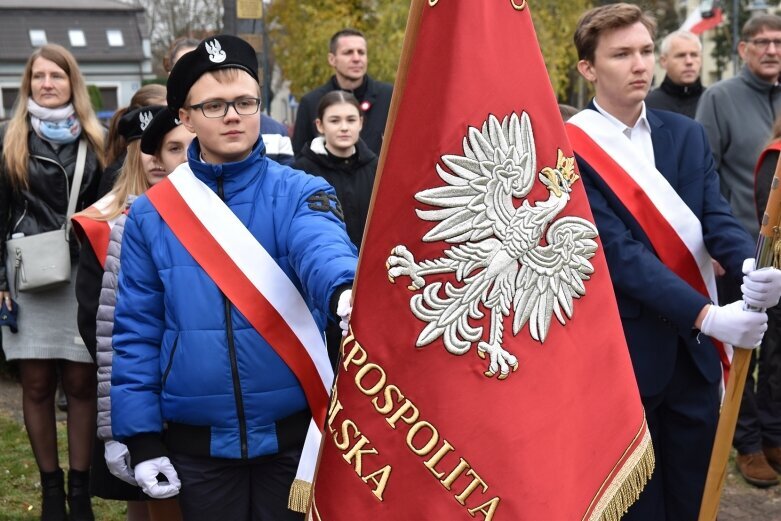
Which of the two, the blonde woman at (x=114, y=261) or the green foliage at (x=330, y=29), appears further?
the green foliage at (x=330, y=29)

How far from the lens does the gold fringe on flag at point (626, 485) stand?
2.83 m

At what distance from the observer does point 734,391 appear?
333 centimetres

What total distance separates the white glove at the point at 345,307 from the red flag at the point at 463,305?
0.08ft

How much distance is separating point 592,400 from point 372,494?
60 cm

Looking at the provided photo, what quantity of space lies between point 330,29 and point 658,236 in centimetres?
1971

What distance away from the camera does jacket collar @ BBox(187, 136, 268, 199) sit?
3.09 m

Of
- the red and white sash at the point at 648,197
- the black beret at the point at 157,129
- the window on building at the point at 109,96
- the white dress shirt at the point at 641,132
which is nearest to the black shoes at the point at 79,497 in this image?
the black beret at the point at 157,129

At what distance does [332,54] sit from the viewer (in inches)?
281

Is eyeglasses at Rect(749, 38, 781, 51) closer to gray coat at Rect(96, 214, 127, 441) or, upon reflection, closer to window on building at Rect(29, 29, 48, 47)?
gray coat at Rect(96, 214, 127, 441)

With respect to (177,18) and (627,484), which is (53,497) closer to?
(627,484)

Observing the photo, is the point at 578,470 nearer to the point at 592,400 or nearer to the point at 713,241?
the point at 592,400

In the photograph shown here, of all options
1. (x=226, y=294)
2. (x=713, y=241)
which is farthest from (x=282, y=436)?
(x=713, y=241)

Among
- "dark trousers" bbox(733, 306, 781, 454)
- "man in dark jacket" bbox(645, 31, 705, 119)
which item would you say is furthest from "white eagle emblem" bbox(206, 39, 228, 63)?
"man in dark jacket" bbox(645, 31, 705, 119)

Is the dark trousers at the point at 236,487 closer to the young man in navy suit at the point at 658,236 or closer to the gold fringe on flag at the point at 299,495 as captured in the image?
the gold fringe on flag at the point at 299,495
